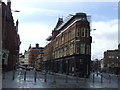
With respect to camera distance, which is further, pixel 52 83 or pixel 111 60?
pixel 111 60

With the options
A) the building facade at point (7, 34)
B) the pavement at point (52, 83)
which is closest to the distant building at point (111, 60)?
the building facade at point (7, 34)

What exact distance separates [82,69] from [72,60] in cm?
441

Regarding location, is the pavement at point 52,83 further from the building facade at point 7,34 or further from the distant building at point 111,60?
the distant building at point 111,60

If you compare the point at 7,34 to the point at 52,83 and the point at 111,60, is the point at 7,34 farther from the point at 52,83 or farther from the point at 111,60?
the point at 111,60

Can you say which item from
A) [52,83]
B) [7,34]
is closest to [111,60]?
[7,34]

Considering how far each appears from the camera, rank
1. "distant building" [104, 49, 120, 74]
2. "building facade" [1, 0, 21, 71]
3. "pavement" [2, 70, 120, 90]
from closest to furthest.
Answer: "pavement" [2, 70, 120, 90], "building facade" [1, 0, 21, 71], "distant building" [104, 49, 120, 74]

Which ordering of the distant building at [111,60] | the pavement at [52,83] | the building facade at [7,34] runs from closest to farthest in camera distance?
the pavement at [52,83] < the building facade at [7,34] < the distant building at [111,60]

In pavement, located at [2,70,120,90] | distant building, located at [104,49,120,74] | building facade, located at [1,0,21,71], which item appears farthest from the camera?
distant building, located at [104,49,120,74]

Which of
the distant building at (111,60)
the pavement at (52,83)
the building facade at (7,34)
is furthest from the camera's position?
the distant building at (111,60)

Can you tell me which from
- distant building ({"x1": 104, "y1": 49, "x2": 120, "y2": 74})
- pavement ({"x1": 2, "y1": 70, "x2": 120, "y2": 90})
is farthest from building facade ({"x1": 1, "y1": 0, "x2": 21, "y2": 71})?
distant building ({"x1": 104, "y1": 49, "x2": 120, "y2": 74})

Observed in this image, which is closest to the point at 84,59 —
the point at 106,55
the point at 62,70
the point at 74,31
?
the point at 74,31

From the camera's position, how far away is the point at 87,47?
5838 centimetres

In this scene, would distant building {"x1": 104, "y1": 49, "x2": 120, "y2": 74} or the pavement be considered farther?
distant building {"x1": 104, "y1": 49, "x2": 120, "y2": 74}

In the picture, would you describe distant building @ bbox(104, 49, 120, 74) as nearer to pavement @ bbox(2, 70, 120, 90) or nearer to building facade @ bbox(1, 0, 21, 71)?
Result: building facade @ bbox(1, 0, 21, 71)
